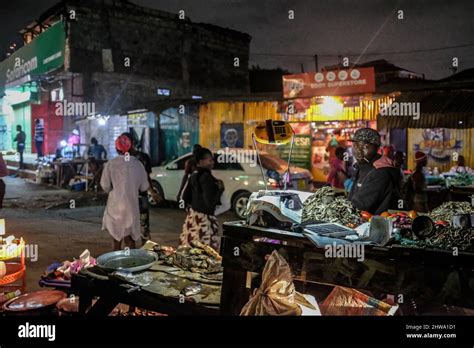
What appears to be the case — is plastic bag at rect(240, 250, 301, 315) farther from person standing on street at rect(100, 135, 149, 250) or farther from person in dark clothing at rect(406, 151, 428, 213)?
person in dark clothing at rect(406, 151, 428, 213)

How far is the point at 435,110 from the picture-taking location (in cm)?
Result: 1191

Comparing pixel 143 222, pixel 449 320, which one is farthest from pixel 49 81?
pixel 449 320

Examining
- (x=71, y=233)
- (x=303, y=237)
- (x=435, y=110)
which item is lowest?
(x=71, y=233)

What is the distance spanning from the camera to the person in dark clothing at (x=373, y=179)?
3.96 meters

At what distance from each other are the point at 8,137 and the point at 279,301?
32325mm

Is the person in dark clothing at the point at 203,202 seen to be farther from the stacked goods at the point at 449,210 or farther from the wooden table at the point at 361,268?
the stacked goods at the point at 449,210

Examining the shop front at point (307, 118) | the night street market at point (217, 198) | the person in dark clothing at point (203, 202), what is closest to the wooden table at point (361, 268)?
the night street market at point (217, 198)

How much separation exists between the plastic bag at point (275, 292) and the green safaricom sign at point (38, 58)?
1965 centimetres

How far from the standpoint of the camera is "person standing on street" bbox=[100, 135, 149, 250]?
19.6ft

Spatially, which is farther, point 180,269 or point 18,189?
point 18,189

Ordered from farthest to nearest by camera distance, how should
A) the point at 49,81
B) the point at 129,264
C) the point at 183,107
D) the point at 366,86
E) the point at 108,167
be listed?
the point at 49,81, the point at 183,107, the point at 366,86, the point at 108,167, the point at 129,264

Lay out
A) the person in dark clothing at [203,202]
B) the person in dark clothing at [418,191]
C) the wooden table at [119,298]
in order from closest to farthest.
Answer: the wooden table at [119,298]
the person in dark clothing at [203,202]
the person in dark clothing at [418,191]

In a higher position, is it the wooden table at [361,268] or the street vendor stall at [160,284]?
the wooden table at [361,268]

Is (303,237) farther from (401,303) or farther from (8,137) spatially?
(8,137)
